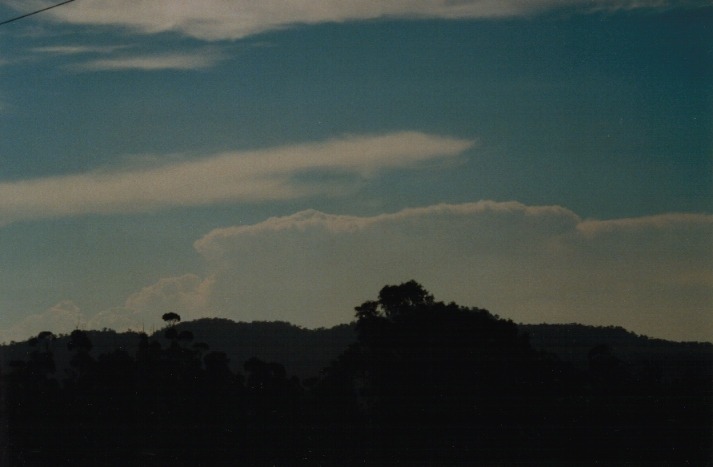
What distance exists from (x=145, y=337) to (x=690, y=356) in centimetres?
2091

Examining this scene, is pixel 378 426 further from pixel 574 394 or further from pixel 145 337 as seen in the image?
pixel 145 337

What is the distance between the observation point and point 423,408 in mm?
31094

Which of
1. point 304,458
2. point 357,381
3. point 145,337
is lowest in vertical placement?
point 304,458

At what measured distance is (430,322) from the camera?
107 ft

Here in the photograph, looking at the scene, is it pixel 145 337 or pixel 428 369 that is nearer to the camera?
pixel 428 369

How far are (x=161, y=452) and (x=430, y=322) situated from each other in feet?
32.3

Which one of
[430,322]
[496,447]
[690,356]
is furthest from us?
→ [430,322]

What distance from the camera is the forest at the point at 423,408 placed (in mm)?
30438

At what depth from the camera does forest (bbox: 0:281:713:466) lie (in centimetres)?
→ 3044

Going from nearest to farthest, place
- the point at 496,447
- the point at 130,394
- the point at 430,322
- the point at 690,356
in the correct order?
the point at 690,356 < the point at 496,447 < the point at 430,322 < the point at 130,394

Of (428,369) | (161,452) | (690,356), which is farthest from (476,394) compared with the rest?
(161,452)

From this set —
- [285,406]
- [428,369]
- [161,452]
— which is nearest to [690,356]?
[428,369]

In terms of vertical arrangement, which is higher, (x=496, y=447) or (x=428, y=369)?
(x=428, y=369)

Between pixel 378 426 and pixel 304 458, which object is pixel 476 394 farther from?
pixel 304 458
